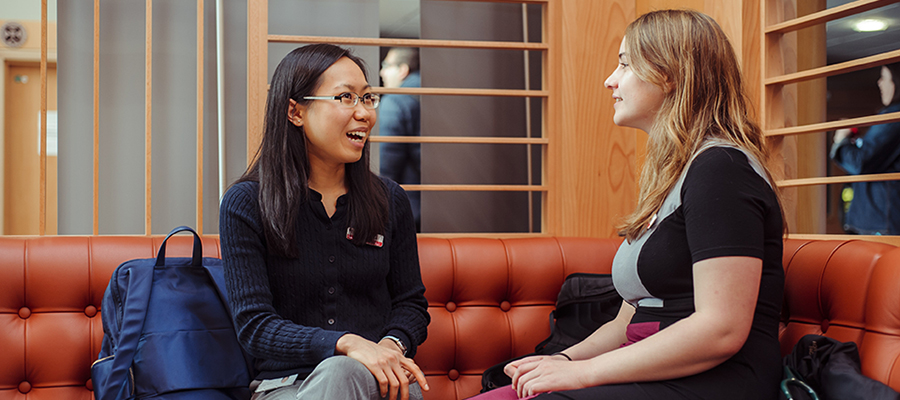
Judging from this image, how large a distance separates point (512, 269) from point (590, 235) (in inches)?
19.4

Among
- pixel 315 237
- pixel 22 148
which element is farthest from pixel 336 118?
pixel 22 148

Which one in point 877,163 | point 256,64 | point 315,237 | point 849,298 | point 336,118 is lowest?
point 849,298

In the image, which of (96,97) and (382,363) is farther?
(96,97)

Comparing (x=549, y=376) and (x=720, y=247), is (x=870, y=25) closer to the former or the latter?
(x=720, y=247)

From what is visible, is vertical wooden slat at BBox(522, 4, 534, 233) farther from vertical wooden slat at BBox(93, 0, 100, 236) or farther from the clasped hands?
vertical wooden slat at BBox(93, 0, 100, 236)

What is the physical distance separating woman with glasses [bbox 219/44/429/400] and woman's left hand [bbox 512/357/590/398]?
10.3 inches

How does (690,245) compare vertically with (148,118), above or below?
below

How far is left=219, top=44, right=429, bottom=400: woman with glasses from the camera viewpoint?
4.81 feet

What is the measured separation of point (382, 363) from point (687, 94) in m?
0.84

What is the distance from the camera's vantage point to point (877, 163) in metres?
1.94

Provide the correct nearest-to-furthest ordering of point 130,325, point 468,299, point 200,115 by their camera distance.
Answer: point 130,325 → point 468,299 → point 200,115

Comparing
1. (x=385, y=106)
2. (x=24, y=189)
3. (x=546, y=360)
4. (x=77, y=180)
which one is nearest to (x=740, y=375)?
(x=546, y=360)

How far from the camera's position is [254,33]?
227cm

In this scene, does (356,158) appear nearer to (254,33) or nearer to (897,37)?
(254,33)
